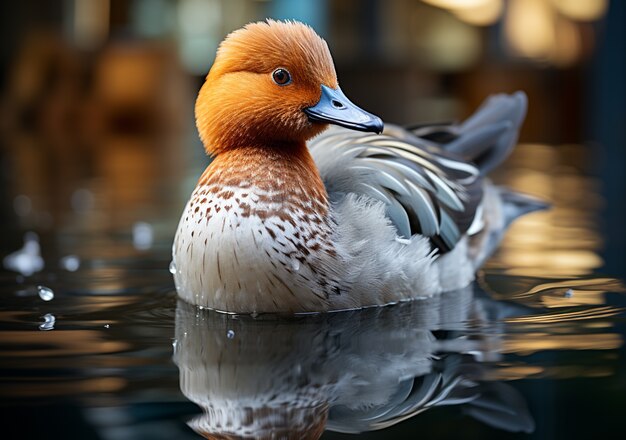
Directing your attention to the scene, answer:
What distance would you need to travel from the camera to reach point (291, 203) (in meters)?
4.24

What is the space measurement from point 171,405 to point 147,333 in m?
0.99

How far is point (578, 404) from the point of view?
322 centimetres

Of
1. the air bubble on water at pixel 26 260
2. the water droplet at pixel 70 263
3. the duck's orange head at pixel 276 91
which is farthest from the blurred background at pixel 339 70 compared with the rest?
the duck's orange head at pixel 276 91

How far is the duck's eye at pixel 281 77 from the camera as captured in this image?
430 centimetres

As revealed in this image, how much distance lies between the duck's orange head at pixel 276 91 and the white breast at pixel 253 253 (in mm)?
267

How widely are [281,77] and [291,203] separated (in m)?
0.48

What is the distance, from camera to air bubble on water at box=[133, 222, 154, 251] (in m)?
6.56

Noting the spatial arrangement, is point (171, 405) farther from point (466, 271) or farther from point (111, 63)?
point (111, 63)

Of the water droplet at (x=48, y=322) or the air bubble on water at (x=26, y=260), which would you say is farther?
the air bubble on water at (x=26, y=260)

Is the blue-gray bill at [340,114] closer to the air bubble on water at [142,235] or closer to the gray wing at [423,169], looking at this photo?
the gray wing at [423,169]

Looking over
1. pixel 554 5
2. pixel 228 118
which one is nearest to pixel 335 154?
pixel 228 118

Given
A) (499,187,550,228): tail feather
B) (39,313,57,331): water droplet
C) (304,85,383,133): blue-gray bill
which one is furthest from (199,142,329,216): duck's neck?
(499,187,550,228): tail feather

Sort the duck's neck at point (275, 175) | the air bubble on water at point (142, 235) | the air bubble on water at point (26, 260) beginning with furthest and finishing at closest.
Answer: the air bubble on water at point (142, 235)
the air bubble on water at point (26, 260)
the duck's neck at point (275, 175)

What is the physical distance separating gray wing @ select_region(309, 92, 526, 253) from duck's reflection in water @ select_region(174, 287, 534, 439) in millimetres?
378
